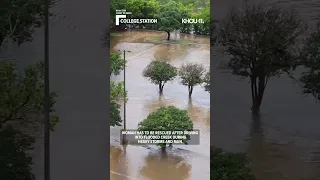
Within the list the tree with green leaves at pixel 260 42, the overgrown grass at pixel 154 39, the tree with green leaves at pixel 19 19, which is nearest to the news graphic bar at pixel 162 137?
the tree with green leaves at pixel 260 42

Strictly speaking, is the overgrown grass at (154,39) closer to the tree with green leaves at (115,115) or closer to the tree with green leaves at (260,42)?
the tree with green leaves at (260,42)

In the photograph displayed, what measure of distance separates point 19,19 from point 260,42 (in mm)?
2892

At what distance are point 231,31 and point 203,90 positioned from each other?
766 mm

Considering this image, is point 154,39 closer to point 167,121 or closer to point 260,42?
point 167,121

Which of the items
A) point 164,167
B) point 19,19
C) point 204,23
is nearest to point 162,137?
point 164,167

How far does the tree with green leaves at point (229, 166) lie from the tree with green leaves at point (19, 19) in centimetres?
258

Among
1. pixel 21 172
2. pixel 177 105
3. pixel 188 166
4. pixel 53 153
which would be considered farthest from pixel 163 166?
pixel 21 172

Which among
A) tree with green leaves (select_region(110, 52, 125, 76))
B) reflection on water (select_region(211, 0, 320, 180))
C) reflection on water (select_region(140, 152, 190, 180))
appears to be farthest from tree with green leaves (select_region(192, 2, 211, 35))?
reflection on water (select_region(140, 152, 190, 180))

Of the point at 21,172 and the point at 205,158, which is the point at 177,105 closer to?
the point at 205,158

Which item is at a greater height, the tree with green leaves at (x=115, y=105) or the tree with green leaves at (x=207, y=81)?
the tree with green leaves at (x=207, y=81)

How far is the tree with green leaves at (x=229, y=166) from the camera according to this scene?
5.05m

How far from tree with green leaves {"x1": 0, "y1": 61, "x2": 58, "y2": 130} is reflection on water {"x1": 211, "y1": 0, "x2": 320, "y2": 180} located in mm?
2077

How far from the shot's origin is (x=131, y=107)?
5.10m

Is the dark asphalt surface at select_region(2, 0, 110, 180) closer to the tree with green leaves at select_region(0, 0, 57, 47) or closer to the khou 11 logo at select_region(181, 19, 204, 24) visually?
the tree with green leaves at select_region(0, 0, 57, 47)
